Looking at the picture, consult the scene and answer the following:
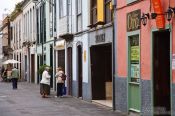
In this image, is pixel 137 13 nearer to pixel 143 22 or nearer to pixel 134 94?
pixel 143 22

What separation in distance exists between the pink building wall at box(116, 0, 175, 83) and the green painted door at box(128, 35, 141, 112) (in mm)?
342

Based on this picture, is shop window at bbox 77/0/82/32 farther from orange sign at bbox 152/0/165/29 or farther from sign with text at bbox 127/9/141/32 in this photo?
orange sign at bbox 152/0/165/29

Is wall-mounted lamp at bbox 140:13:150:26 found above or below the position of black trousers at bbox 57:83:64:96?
above

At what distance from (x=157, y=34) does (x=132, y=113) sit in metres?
3.33

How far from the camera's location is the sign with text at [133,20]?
53.3 ft

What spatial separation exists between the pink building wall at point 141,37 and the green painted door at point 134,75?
342mm

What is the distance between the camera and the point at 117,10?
18.7 meters

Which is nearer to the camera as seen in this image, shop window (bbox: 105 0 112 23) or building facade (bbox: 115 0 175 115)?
building facade (bbox: 115 0 175 115)

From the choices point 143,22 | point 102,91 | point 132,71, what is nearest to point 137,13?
point 143,22

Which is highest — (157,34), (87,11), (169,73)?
(87,11)

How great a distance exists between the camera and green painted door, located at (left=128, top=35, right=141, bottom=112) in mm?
16688

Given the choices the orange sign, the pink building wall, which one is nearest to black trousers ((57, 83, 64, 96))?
the pink building wall

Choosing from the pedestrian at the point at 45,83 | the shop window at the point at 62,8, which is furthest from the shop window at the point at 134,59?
the shop window at the point at 62,8

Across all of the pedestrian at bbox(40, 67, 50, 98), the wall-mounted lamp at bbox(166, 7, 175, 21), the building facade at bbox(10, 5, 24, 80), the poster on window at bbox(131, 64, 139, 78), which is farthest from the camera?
the building facade at bbox(10, 5, 24, 80)
